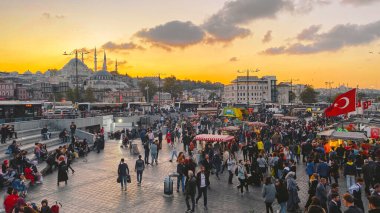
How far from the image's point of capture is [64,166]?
48.6 feet

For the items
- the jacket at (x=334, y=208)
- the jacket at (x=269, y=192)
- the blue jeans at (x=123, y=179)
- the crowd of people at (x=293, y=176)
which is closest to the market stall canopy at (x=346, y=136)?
the crowd of people at (x=293, y=176)

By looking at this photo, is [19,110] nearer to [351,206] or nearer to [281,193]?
[281,193]

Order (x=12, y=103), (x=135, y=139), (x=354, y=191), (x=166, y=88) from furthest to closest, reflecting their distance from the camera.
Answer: (x=166, y=88) < (x=135, y=139) < (x=12, y=103) < (x=354, y=191)

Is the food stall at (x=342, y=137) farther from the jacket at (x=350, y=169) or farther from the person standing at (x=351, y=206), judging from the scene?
the person standing at (x=351, y=206)

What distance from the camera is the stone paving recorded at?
38.6ft

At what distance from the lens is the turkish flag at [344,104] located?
20344mm

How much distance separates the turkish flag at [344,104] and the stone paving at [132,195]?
502 centimetres

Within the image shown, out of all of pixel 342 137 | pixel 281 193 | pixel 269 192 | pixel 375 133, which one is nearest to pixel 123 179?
pixel 269 192

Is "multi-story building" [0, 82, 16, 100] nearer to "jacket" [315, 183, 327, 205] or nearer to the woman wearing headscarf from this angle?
the woman wearing headscarf

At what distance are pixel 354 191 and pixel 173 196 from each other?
22.0 feet

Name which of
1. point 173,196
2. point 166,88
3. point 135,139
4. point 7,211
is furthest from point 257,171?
point 166,88

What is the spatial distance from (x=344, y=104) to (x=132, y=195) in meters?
14.7

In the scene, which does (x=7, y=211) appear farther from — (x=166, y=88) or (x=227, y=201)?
(x=166, y=88)

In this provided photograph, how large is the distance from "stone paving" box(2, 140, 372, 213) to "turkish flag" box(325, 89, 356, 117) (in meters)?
5.02
